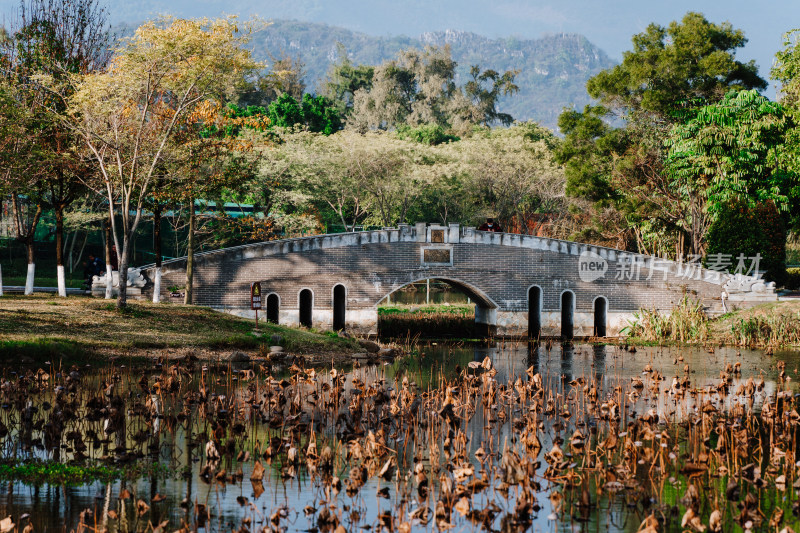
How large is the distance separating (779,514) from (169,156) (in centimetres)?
2181

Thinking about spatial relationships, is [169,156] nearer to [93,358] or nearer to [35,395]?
[93,358]

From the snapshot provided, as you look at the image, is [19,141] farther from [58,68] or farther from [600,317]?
[600,317]

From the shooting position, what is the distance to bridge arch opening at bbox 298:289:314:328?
3521 cm

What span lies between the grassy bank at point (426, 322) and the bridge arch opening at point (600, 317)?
4913 millimetres

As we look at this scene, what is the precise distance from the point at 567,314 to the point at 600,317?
1.31 metres

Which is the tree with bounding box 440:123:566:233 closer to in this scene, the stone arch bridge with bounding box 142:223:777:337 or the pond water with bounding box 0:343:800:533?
the stone arch bridge with bounding box 142:223:777:337

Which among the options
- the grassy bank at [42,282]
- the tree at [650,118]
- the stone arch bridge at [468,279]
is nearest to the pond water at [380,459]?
the stone arch bridge at [468,279]

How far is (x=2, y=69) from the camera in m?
29.4

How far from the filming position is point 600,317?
3669 centimetres

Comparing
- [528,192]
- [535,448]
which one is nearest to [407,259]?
[528,192]

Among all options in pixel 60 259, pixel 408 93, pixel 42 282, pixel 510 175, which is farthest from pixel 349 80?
pixel 60 259

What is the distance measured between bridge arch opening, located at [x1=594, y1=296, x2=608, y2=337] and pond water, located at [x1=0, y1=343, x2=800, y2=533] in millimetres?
18239

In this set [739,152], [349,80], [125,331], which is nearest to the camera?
[125,331]
